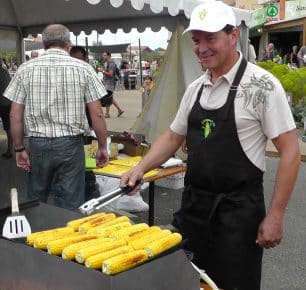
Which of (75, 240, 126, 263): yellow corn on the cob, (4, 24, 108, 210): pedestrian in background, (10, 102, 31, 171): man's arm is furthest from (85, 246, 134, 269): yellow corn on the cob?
(10, 102, 31, 171): man's arm

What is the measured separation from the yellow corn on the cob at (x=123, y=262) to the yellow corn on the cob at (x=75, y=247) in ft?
0.48

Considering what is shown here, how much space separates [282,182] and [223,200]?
10.4 inches

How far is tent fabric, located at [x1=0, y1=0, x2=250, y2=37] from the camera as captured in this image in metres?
7.44

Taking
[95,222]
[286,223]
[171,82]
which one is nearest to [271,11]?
[171,82]

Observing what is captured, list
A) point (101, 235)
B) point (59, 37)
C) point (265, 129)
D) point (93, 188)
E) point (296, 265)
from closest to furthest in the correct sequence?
point (101, 235) < point (265, 129) < point (59, 37) < point (296, 265) < point (93, 188)

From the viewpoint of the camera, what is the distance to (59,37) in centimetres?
370

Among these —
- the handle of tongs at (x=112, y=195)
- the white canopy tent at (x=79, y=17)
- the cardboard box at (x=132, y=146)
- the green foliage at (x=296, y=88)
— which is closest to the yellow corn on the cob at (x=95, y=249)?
the handle of tongs at (x=112, y=195)

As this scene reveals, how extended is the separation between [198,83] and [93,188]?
9.07ft

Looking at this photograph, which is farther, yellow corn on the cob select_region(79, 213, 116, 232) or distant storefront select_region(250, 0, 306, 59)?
distant storefront select_region(250, 0, 306, 59)

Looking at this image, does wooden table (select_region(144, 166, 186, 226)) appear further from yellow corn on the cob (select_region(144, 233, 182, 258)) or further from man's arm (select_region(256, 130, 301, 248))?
yellow corn on the cob (select_region(144, 233, 182, 258))

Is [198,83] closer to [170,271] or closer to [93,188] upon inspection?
[170,271]

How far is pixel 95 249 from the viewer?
162cm

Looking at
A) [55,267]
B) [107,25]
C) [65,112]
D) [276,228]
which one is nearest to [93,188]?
[65,112]

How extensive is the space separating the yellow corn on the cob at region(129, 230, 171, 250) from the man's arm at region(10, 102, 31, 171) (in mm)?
2361
